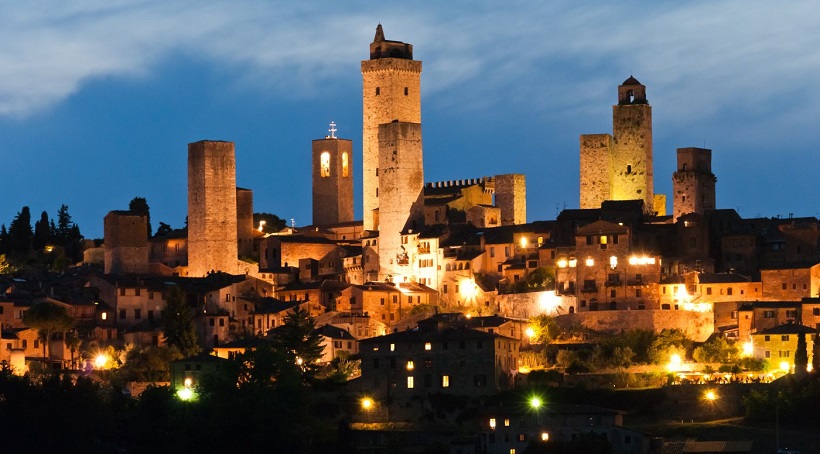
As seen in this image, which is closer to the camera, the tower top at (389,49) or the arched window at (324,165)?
the tower top at (389,49)

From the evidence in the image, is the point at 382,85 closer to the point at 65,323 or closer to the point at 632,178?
the point at 632,178

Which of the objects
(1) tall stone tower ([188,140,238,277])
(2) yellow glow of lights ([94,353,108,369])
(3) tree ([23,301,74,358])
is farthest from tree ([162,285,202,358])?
(1) tall stone tower ([188,140,238,277])

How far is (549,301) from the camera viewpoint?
8562 cm

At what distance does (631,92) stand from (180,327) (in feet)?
78.9

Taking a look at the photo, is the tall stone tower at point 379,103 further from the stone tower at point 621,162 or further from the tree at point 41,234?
the tree at point 41,234

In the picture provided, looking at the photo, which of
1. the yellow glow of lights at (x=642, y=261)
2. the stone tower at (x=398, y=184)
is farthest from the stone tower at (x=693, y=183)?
the stone tower at (x=398, y=184)

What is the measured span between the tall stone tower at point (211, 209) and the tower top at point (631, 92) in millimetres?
16803

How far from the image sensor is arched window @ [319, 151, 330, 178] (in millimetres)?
108938

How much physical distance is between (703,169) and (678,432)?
23577mm

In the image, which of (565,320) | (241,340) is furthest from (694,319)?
(241,340)

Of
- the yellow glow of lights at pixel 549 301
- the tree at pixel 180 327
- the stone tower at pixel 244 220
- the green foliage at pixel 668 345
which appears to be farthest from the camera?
the stone tower at pixel 244 220

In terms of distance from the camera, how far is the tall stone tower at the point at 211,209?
97.4 m

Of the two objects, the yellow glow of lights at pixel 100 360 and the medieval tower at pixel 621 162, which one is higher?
the medieval tower at pixel 621 162

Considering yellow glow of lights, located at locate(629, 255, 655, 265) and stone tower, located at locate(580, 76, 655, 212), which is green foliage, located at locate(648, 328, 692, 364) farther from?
stone tower, located at locate(580, 76, 655, 212)
